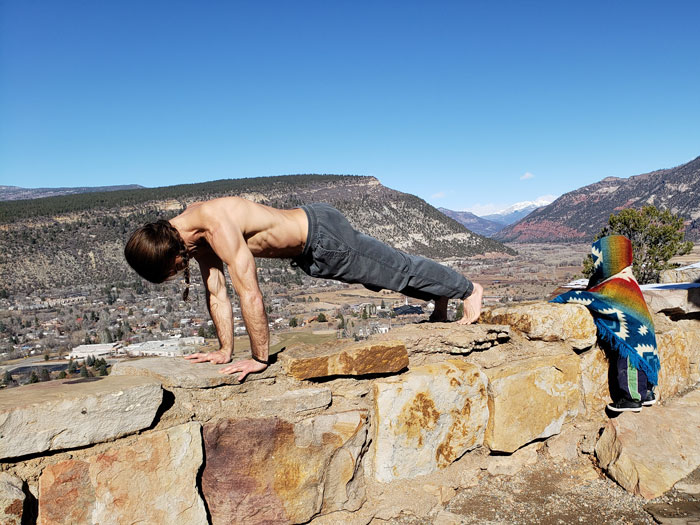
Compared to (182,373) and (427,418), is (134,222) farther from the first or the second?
(427,418)

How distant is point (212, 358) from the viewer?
2650 millimetres

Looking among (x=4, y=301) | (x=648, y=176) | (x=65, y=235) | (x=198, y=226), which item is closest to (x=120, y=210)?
(x=65, y=235)

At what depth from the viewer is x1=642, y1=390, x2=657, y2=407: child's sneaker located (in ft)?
11.0

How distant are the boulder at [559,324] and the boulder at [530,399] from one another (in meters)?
0.15

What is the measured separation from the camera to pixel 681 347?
12.6 ft

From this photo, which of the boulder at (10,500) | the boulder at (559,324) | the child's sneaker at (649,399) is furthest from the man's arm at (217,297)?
the child's sneaker at (649,399)

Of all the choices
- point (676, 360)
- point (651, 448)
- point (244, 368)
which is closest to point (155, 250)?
point (244, 368)

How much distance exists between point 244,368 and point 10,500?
3.41 ft

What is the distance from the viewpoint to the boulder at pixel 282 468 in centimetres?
223

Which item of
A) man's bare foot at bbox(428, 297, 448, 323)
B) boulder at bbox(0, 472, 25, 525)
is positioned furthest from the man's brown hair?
man's bare foot at bbox(428, 297, 448, 323)

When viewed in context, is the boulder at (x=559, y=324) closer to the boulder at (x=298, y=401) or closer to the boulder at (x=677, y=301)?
the boulder at (x=677, y=301)

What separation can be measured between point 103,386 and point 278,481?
951 mm

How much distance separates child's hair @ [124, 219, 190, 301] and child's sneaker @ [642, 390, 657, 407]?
3312 millimetres

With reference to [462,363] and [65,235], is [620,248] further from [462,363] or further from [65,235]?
[65,235]
